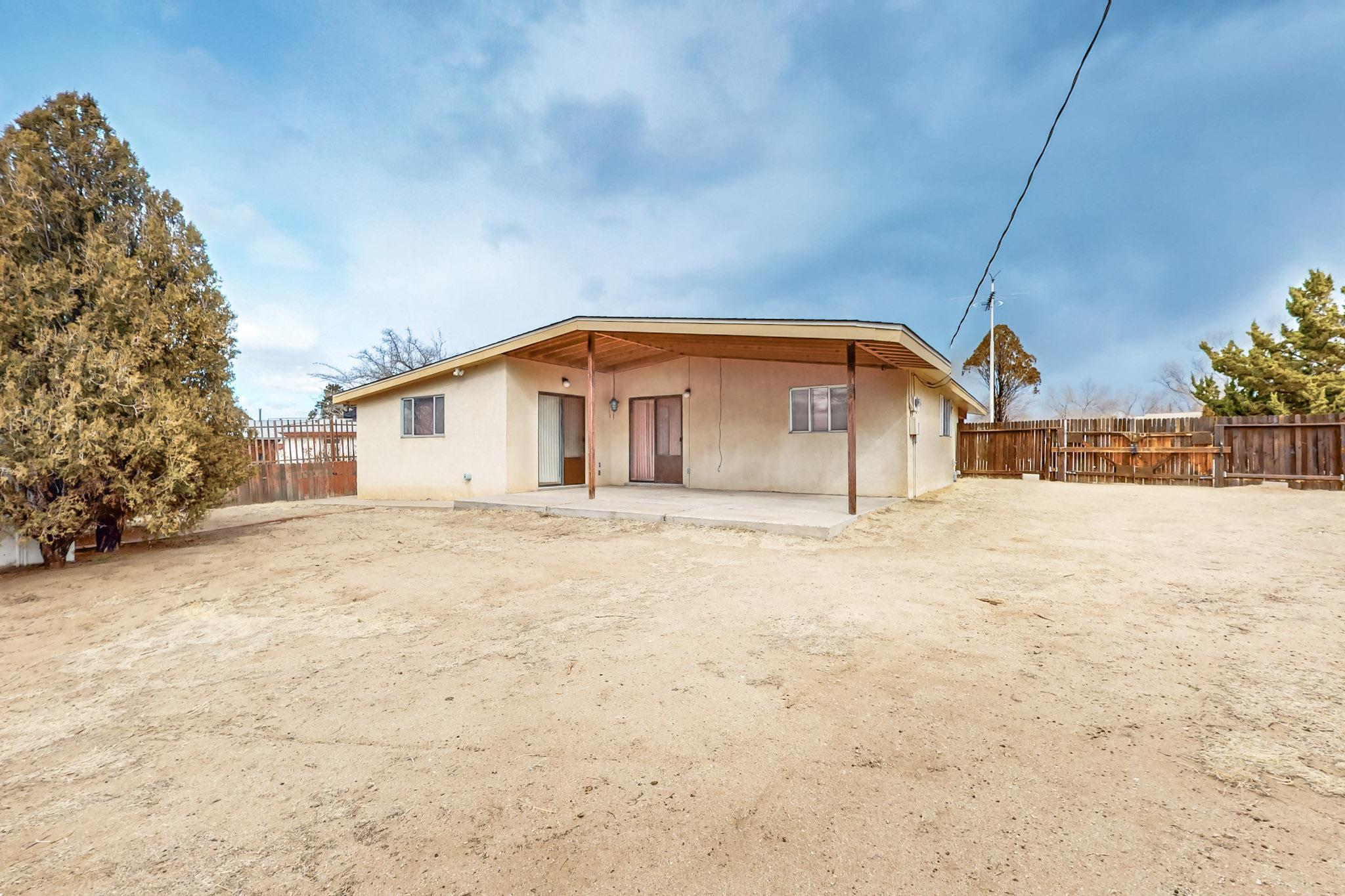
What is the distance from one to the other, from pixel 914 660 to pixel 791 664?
662 mm

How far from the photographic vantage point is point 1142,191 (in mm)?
21688

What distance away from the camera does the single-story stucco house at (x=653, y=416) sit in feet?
30.0

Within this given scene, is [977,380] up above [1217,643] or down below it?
above

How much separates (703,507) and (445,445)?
20.4 ft

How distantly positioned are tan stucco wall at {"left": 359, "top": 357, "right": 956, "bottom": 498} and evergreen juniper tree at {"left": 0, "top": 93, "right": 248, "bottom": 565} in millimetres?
4749

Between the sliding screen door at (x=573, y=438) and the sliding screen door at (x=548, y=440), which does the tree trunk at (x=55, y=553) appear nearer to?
the sliding screen door at (x=548, y=440)

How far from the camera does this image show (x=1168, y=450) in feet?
41.3

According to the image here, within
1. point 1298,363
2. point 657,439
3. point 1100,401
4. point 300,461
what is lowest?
point 300,461

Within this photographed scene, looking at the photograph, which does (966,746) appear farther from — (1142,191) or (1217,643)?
(1142,191)

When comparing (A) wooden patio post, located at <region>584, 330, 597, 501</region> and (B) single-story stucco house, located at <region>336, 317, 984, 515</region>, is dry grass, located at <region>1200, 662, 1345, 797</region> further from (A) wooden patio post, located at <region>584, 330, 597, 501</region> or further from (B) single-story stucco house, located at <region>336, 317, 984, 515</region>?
(A) wooden patio post, located at <region>584, 330, 597, 501</region>

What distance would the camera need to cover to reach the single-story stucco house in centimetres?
916

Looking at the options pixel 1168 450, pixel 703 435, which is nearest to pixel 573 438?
pixel 703 435

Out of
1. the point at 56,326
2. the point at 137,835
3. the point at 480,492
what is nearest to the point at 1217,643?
the point at 137,835

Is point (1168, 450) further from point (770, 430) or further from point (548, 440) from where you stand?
point (548, 440)
